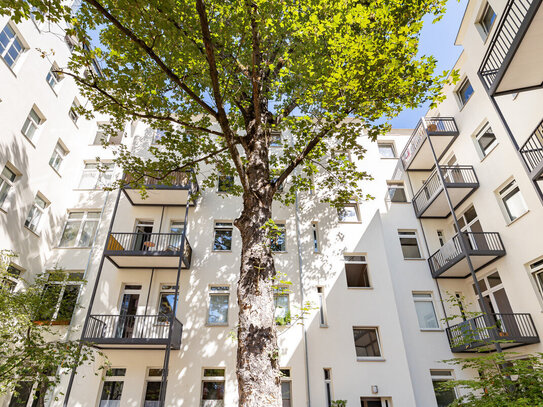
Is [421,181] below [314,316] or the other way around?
the other way around

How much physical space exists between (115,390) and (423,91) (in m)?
12.4

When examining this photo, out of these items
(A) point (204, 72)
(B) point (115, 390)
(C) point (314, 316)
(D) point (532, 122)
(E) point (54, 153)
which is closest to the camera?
(A) point (204, 72)

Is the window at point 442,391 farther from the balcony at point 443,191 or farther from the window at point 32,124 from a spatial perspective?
the window at point 32,124

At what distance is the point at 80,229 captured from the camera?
13125mm

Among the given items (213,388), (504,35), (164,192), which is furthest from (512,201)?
(164,192)

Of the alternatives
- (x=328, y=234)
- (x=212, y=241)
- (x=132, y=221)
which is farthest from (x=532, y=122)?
(x=132, y=221)

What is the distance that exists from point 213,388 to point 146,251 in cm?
501

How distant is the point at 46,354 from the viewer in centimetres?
777

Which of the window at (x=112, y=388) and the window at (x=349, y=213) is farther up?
the window at (x=349, y=213)

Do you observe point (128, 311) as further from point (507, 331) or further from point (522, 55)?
point (522, 55)

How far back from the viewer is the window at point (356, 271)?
12.0 meters

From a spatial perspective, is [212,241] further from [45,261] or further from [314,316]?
[45,261]

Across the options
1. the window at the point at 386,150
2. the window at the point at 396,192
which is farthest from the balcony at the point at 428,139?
the window at the point at 386,150

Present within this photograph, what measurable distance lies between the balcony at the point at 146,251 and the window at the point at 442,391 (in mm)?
9460
